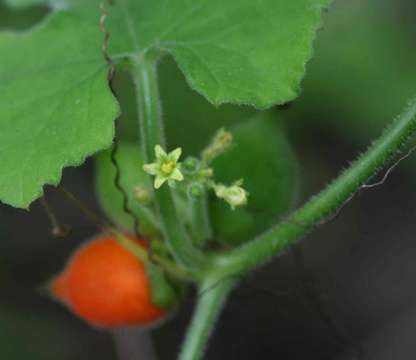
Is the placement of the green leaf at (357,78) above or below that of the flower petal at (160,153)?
below

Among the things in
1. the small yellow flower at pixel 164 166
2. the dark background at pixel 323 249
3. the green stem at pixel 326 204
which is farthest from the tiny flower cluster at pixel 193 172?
the dark background at pixel 323 249

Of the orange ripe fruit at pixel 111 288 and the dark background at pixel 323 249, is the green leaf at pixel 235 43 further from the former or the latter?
the dark background at pixel 323 249

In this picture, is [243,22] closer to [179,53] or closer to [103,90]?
[179,53]

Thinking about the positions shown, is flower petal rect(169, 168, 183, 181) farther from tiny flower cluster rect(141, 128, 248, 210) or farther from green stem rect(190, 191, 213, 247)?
green stem rect(190, 191, 213, 247)

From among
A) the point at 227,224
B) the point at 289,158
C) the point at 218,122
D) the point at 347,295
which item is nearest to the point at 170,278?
the point at 227,224

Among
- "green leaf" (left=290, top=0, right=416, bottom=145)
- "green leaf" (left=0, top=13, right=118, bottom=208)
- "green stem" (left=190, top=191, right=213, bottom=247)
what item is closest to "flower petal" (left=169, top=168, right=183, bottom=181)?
"green leaf" (left=0, top=13, right=118, bottom=208)

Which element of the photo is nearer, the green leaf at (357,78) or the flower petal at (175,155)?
the flower petal at (175,155)
